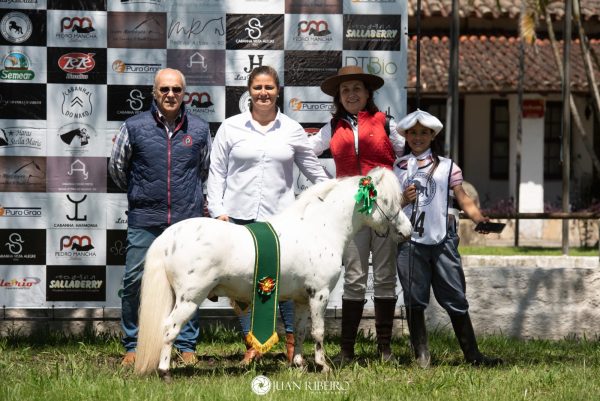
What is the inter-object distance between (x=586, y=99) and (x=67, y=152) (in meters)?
16.5

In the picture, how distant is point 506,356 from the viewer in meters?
7.51

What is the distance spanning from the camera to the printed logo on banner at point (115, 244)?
8.06 m

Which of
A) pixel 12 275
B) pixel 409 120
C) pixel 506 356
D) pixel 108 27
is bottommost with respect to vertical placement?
pixel 506 356

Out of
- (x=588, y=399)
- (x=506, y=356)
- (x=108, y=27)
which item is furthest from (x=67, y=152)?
(x=588, y=399)

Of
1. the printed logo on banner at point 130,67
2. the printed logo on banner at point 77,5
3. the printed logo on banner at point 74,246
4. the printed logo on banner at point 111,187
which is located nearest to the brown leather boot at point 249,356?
the printed logo on banner at point 74,246

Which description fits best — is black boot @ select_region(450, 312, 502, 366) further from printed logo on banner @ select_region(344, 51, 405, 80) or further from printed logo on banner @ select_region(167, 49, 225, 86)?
printed logo on banner @ select_region(167, 49, 225, 86)

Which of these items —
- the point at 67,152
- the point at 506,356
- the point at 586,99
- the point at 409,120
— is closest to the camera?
the point at 409,120

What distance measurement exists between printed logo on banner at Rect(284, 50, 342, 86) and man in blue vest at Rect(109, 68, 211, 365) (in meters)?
1.29

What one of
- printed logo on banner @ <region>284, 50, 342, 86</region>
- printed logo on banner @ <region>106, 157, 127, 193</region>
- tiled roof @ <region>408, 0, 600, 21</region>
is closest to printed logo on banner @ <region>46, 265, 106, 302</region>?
printed logo on banner @ <region>106, 157, 127, 193</region>

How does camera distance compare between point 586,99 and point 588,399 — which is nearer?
point 588,399

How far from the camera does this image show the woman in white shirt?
677cm

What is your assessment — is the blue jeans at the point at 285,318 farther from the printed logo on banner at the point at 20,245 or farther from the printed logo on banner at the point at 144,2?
the printed logo on banner at the point at 144,2

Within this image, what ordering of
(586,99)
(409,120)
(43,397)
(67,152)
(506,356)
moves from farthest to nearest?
(586,99)
(67,152)
(506,356)
(409,120)
(43,397)

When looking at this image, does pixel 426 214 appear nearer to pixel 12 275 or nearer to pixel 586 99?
pixel 12 275
